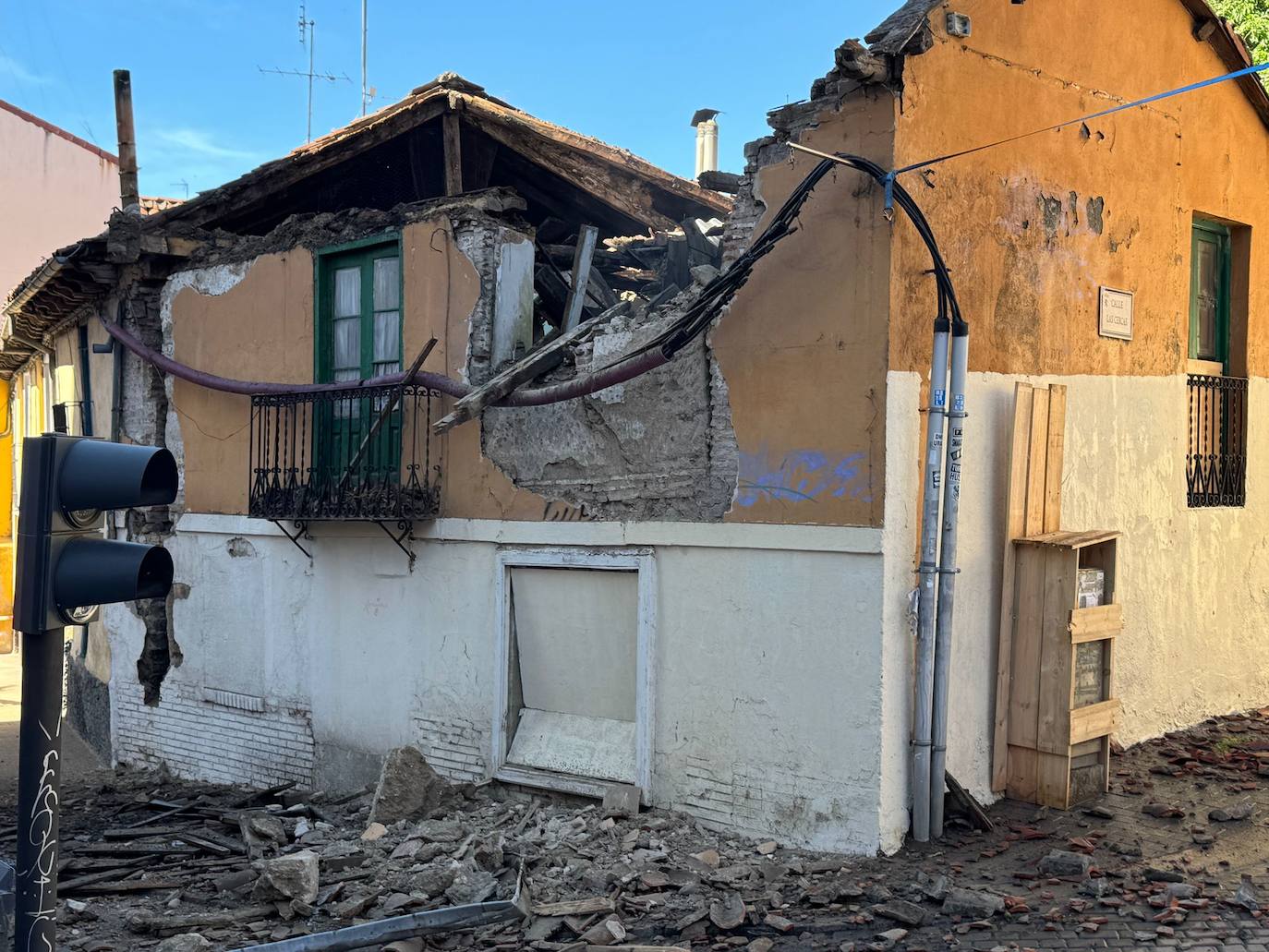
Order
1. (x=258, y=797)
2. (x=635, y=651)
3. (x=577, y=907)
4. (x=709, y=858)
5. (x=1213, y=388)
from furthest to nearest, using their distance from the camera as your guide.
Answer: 1. (x=258, y=797)
2. (x=1213, y=388)
3. (x=635, y=651)
4. (x=709, y=858)
5. (x=577, y=907)

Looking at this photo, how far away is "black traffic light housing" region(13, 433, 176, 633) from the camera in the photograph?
3541 mm

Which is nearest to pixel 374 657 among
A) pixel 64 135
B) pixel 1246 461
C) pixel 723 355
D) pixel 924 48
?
pixel 723 355

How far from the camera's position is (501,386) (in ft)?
26.6

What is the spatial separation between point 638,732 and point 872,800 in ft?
5.40

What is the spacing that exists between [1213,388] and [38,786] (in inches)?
339

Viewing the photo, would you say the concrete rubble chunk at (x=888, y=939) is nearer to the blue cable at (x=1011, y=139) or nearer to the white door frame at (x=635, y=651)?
the white door frame at (x=635, y=651)

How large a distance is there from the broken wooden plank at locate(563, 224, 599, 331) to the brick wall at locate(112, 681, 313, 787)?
4.01m

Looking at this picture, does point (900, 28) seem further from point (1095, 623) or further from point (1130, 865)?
point (1130, 865)

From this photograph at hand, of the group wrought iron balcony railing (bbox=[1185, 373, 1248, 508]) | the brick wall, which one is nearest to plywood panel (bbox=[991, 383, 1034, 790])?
wrought iron balcony railing (bbox=[1185, 373, 1248, 508])

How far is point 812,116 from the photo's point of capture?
7004 millimetres

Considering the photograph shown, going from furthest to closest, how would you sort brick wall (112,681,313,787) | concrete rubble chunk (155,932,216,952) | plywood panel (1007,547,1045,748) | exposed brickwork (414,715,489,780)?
1. brick wall (112,681,313,787)
2. exposed brickwork (414,715,489,780)
3. plywood panel (1007,547,1045,748)
4. concrete rubble chunk (155,932,216,952)

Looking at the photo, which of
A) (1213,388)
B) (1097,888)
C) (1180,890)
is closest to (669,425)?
(1097,888)

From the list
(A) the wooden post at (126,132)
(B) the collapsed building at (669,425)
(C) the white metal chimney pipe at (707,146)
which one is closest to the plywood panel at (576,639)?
(B) the collapsed building at (669,425)

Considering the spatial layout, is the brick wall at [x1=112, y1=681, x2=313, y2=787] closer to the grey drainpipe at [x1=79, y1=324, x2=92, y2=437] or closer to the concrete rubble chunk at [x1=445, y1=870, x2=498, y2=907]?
the grey drainpipe at [x1=79, y1=324, x2=92, y2=437]
